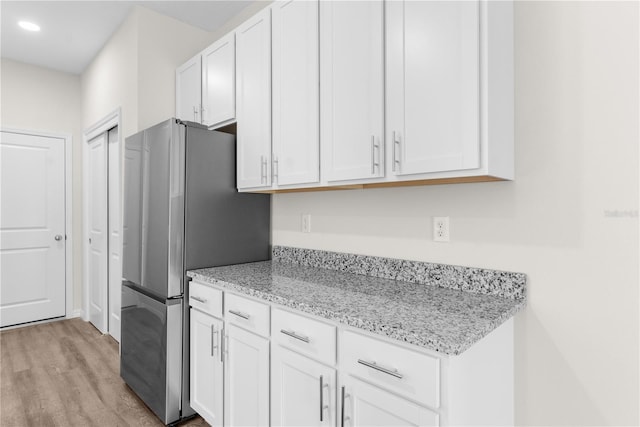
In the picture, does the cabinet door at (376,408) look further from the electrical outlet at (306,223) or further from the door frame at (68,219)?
the door frame at (68,219)

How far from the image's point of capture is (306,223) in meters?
2.34

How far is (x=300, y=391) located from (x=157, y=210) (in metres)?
1.30

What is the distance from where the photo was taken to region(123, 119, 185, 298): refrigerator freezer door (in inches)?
80.7

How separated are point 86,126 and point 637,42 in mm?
4437

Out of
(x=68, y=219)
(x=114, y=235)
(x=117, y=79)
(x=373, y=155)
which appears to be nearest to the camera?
(x=373, y=155)

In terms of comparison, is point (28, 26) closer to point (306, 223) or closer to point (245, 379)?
point (306, 223)

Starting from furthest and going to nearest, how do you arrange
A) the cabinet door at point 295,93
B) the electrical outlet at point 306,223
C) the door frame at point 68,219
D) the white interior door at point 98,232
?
1. the door frame at point 68,219
2. the white interior door at point 98,232
3. the electrical outlet at point 306,223
4. the cabinet door at point 295,93

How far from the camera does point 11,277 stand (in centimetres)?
377

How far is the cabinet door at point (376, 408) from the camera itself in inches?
42.4

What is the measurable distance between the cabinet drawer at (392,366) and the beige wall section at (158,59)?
2357mm

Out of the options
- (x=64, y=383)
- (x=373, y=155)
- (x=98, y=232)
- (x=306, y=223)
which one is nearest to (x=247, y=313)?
(x=306, y=223)

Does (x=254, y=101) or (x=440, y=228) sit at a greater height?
(x=254, y=101)

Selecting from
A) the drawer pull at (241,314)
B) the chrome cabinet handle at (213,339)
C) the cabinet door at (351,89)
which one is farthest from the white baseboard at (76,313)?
the cabinet door at (351,89)

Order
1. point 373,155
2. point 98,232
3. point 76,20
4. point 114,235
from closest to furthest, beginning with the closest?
point 373,155 < point 76,20 < point 114,235 < point 98,232
